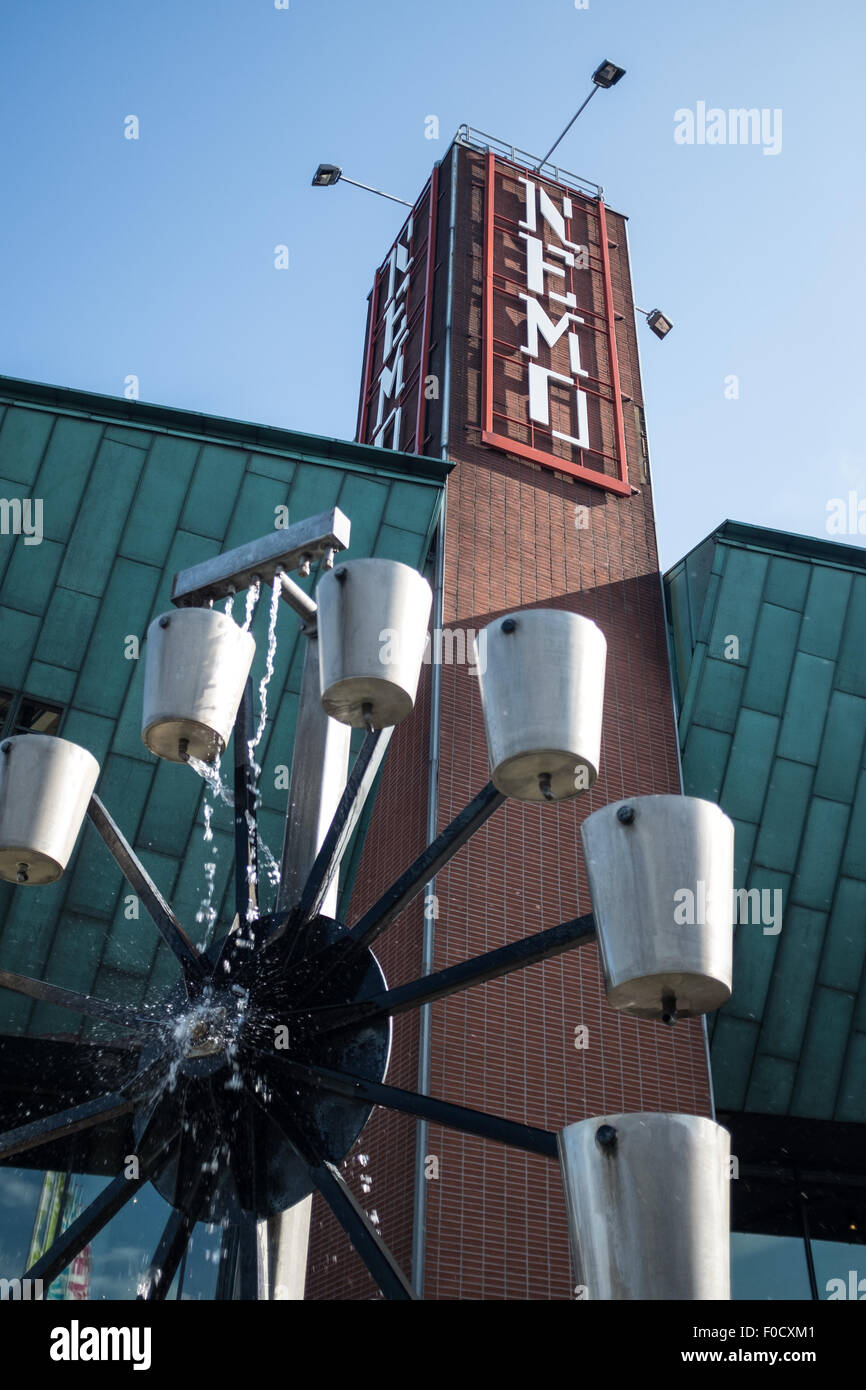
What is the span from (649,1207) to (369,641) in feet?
7.81

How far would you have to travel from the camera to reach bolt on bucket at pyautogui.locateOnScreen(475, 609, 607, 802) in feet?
16.2

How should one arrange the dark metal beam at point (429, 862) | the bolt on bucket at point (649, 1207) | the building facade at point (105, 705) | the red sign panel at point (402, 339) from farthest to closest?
the red sign panel at point (402, 339), the building facade at point (105, 705), the dark metal beam at point (429, 862), the bolt on bucket at point (649, 1207)

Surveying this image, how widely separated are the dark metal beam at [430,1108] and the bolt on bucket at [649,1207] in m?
0.42

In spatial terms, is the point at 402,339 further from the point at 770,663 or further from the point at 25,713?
the point at 25,713

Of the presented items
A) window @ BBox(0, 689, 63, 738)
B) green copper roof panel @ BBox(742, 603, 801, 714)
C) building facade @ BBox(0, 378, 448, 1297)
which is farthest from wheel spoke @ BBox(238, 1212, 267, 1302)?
green copper roof panel @ BBox(742, 603, 801, 714)

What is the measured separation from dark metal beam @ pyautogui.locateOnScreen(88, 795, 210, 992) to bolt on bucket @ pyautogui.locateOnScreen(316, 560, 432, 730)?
115 cm

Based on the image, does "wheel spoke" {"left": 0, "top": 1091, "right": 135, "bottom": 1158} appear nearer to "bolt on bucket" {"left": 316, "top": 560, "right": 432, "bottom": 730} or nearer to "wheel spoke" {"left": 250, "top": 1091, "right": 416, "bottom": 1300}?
"wheel spoke" {"left": 250, "top": 1091, "right": 416, "bottom": 1300}

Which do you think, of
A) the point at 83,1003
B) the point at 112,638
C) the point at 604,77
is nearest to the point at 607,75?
the point at 604,77

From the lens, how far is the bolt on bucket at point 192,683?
561cm

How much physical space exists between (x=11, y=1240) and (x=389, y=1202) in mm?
3402

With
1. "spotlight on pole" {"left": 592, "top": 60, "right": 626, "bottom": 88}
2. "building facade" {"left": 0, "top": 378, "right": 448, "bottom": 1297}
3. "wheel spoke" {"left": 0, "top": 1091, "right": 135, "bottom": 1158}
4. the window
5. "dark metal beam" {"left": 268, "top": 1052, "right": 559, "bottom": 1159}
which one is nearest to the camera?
"dark metal beam" {"left": 268, "top": 1052, "right": 559, "bottom": 1159}

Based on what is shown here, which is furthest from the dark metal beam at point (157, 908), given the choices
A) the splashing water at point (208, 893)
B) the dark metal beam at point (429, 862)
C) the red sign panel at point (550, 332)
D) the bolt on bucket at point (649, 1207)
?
the red sign panel at point (550, 332)

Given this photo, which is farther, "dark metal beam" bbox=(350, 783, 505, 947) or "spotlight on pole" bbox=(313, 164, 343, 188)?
"spotlight on pole" bbox=(313, 164, 343, 188)

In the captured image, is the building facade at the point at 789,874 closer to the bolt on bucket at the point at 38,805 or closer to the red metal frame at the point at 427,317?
the red metal frame at the point at 427,317
